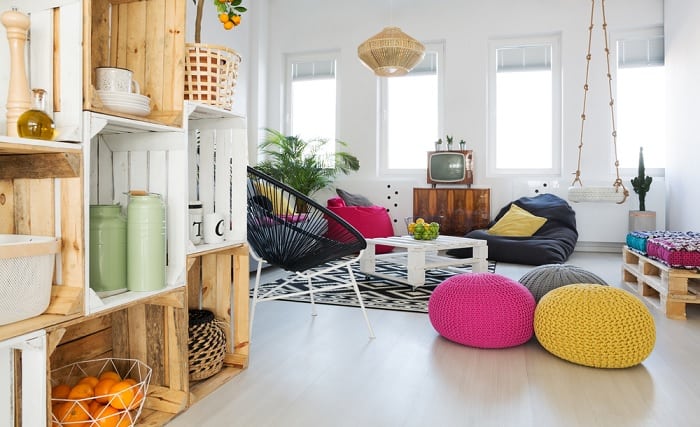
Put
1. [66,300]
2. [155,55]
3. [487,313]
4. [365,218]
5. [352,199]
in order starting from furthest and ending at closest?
[352,199] < [365,218] < [487,313] < [155,55] < [66,300]

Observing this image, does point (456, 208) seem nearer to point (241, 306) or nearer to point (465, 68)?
point (465, 68)

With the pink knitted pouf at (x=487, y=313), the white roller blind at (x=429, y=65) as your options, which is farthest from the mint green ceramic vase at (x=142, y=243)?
the white roller blind at (x=429, y=65)

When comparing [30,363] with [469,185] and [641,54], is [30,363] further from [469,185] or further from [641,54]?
[641,54]

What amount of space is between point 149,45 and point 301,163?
459 cm

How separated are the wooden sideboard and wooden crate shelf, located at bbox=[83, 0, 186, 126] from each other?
15.0 ft

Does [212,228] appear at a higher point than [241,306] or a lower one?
higher

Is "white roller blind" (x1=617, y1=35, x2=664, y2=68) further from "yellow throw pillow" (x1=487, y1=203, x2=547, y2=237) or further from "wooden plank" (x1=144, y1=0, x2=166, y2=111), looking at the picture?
"wooden plank" (x1=144, y1=0, x2=166, y2=111)

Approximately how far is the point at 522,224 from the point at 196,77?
4383 mm

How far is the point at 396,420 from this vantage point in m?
1.54

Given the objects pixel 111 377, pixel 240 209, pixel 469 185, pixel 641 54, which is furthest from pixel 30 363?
pixel 641 54

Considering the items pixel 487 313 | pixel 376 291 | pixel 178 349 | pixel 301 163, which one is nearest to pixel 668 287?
pixel 487 313

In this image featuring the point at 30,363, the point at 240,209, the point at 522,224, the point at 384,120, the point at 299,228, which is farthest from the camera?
the point at 384,120

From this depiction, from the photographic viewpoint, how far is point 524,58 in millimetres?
6234

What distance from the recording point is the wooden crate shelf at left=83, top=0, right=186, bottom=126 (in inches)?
62.9
